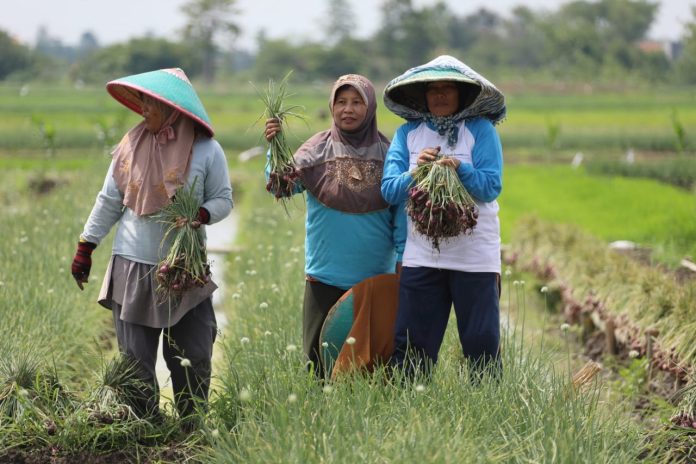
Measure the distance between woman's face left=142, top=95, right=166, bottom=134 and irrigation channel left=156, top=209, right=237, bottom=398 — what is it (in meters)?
0.64

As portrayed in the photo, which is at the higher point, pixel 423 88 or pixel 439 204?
pixel 423 88

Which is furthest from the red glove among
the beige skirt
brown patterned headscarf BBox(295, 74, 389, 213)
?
brown patterned headscarf BBox(295, 74, 389, 213)

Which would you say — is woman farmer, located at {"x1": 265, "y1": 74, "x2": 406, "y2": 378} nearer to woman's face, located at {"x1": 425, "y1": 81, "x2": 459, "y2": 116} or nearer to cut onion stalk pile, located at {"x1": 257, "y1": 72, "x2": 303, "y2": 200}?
cut onion stalk pile, located at {"x1": 257, "y1": 72, "x2": 303, "y2": 200}

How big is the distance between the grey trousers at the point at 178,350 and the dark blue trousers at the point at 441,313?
0.84 m

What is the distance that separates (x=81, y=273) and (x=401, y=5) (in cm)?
7251

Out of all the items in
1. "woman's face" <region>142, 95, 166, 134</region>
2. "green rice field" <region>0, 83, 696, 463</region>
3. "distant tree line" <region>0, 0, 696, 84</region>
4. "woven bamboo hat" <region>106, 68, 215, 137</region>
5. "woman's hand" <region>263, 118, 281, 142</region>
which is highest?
"distant tree line" <region>0, 0, 696, 84</region>

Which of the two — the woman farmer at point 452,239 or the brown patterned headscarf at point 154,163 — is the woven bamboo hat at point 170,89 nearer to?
the brown patterned headscarf at point 154,163

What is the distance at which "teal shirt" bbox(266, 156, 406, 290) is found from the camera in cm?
448

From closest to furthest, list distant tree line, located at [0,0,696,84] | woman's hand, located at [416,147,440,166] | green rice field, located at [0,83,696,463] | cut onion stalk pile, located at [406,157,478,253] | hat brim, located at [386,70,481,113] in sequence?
green rice field, located at [0,83,696,463], cut onion stalk pile, located at [406,157,478,253], woman's hand, located at [416,147,440,166], hat brim, located at [386,70,481,113], distant tree line, located at [0,0,696,84]

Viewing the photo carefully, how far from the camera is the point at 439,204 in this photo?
4.07 m

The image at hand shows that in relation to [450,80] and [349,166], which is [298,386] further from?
[450,80]

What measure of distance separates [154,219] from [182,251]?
0.25m

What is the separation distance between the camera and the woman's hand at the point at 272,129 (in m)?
4.38

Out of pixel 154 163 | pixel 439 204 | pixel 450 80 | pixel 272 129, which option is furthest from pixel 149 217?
pixel 450 80
